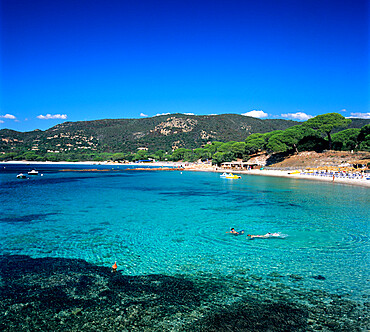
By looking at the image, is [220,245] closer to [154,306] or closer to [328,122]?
[154,306]

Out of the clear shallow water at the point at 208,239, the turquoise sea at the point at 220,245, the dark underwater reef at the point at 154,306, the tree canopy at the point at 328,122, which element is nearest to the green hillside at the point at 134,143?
the tree canopy at the point at 328,122

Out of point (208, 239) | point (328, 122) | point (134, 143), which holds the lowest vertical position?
point (208, 239)

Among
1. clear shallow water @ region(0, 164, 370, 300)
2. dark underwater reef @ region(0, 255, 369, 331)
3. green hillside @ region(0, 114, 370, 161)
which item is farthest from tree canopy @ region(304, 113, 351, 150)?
green hillside @ region(0, 114, 370, 161)

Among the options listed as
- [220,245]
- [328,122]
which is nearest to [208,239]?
[220,245]

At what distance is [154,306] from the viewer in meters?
7.90

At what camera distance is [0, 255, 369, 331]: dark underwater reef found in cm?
705

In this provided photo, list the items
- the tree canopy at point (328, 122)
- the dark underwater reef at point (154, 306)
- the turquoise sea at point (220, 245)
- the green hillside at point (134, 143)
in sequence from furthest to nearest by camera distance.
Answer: the green hillside at point (134, 143)
the tree canopy at point (328, 122)
the turquoise sea at point (220, 245)
the dark underwater reef at point (154, 306)

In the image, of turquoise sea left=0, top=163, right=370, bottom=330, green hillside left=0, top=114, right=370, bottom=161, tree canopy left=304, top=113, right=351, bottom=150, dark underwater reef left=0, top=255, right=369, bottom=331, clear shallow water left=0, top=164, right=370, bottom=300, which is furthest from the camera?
green hillside left=0, top=114, right=370, bottom=161

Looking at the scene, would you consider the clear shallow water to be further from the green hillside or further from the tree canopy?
the green hillside

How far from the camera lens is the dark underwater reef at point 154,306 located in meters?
7.05

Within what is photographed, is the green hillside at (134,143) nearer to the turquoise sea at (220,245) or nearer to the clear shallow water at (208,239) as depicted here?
the clear shallow water at (208,239)

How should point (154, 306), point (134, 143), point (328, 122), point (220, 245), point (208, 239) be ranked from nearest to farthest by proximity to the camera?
point (154, 306), point (220, 245), point (208, 239), point (328, 122), point (134, 143)

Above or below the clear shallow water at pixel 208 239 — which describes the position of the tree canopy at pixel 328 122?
above

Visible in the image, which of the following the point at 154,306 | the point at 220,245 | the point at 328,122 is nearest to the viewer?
the point at 154,306
